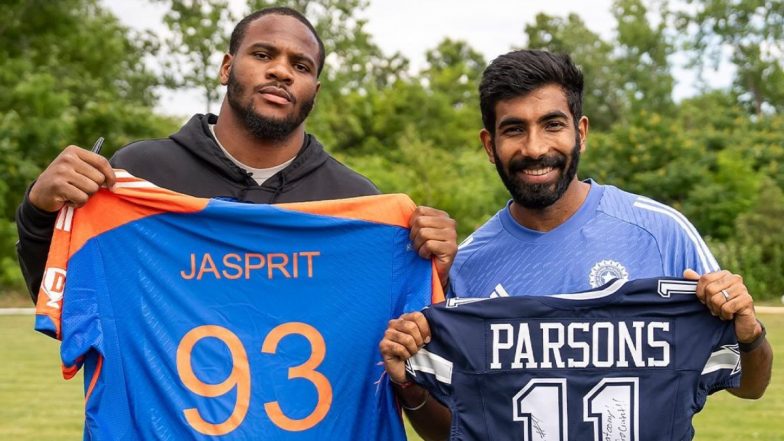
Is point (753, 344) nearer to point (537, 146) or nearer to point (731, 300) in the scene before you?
point (731, 300)

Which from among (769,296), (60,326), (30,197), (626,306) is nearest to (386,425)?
(626,306)

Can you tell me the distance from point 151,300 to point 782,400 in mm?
8622

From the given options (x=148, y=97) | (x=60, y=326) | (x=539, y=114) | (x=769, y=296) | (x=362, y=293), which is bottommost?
(x=60, y=326)

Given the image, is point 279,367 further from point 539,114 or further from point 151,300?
point 539,114

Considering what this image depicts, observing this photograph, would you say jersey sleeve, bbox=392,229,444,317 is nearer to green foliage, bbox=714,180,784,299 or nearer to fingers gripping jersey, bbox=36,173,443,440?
fingers gripping jersey, bbox=36,173,443,440

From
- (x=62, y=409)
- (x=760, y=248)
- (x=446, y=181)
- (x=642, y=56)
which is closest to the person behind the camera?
(x=62, y=409)

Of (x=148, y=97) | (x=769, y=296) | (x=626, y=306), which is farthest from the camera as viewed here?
(x=148, y=97)

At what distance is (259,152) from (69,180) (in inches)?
28.8

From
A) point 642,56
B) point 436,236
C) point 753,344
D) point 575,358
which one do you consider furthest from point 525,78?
point 642,56

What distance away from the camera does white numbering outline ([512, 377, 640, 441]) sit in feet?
11.3

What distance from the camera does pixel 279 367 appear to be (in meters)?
3.81

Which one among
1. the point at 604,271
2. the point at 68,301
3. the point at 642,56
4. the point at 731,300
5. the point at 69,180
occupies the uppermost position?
the point at 642,56

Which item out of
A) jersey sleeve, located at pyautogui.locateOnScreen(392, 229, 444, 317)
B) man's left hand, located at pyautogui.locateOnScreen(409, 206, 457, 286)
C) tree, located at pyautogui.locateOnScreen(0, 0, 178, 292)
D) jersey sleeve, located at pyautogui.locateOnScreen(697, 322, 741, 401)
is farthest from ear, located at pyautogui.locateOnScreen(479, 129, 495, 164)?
tree, located at pyautogui.locateOnScreen(0, 0, 178, 292)

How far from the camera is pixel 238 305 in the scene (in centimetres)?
385
